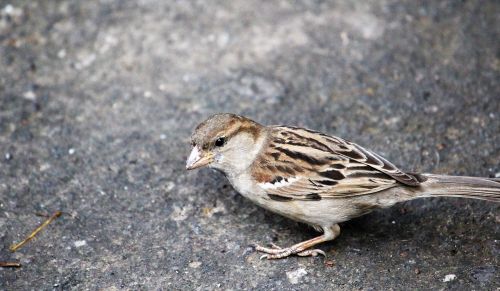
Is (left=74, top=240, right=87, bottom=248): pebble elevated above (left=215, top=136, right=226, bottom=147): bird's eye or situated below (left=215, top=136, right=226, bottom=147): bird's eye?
below

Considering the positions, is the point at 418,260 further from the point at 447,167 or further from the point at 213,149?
the point at 213,149

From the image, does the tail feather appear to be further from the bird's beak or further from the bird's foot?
the bird's beak

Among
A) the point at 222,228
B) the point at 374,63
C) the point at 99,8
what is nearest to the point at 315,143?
the point at 222,228

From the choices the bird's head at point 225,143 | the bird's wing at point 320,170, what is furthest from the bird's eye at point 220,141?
the bird's wing at point 320,170

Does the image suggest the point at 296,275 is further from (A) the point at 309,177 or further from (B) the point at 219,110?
(B) the point at 219,110

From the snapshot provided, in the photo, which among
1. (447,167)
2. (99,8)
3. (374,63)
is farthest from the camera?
(99,8)

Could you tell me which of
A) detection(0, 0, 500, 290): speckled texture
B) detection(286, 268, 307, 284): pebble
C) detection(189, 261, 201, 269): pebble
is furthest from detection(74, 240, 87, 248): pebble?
detection(286, 268, 307, 284): pebble

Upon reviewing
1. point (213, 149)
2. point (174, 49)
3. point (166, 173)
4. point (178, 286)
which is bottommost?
point (178, 286)

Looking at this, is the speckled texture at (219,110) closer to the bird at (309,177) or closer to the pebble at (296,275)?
the pebble at (296,275)
